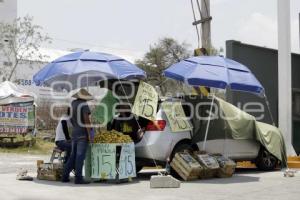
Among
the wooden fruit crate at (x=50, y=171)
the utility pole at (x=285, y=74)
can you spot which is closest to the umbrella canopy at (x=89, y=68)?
the wooden fruit crate at (x=50, y=171)

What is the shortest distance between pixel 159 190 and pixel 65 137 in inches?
101

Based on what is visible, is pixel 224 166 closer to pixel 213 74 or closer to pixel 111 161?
pixel 213 74

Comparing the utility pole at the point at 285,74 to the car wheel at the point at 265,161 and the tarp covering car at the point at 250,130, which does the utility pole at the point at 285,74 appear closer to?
the tarp covering car at the point at 250,130

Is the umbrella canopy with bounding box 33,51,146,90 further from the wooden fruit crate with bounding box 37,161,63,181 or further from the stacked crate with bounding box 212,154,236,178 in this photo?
the stacked crate with bounding box 212,154,236,178

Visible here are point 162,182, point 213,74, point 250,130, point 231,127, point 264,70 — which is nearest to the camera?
point 162,182

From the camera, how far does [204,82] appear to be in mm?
10672

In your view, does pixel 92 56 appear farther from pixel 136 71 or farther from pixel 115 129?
pixel 115 129

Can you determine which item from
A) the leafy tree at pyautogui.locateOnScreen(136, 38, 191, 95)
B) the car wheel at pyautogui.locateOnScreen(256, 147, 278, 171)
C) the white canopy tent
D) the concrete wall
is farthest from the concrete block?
the concrete wall

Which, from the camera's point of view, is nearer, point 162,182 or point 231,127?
point 162,182

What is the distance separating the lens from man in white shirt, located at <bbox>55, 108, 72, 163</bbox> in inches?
417

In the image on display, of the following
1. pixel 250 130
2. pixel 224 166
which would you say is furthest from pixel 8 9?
pixel 224 166

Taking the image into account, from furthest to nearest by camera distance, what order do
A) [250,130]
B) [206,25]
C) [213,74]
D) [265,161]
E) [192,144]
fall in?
[206,25]
[265,161]
[250,130]
[192,144]
[213,74]

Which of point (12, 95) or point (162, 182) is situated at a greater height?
point (12, 95)

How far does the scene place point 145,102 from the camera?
10711 millimetres
